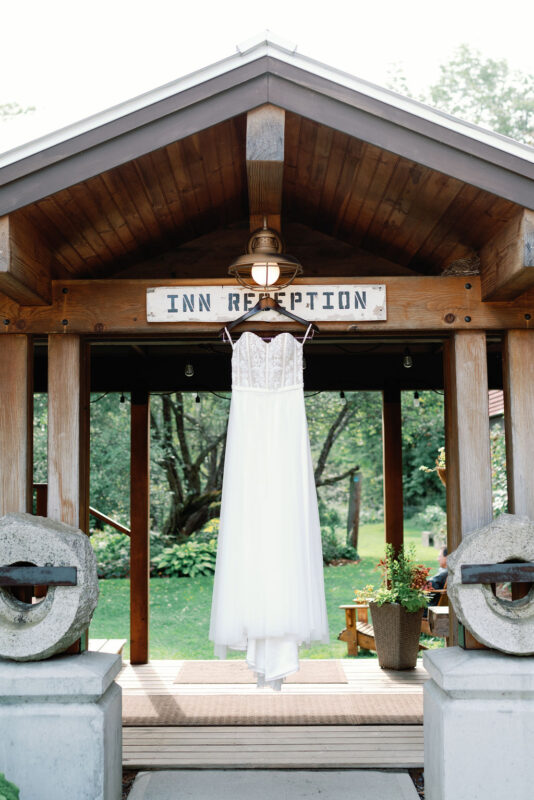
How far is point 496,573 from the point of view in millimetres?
3000

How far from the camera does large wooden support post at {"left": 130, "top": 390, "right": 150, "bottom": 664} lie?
234 inches

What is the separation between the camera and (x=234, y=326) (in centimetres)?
347

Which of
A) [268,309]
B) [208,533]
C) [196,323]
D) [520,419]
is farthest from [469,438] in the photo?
[208,533]

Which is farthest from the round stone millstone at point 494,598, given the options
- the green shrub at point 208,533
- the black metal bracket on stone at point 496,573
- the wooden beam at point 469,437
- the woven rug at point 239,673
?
the green shrub at point 208,533

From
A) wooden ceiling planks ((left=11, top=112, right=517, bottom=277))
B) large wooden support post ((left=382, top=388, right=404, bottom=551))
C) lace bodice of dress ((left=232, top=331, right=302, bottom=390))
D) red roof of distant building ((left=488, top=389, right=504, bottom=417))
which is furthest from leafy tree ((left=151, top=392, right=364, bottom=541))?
lace bodice of dress ((left=232, top=331, right=302, bottom=390))

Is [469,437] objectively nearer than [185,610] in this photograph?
Yes

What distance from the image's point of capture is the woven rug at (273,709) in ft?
14.2

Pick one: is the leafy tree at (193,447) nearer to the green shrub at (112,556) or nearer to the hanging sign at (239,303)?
the green shrub at (112,556)

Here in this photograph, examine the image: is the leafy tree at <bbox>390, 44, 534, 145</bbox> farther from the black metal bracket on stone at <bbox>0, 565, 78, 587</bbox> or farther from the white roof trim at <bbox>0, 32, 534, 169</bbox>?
the black metal bracket on stone at <bbox>0, 565, 78, 587</bbox>

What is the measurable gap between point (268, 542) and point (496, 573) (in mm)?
935

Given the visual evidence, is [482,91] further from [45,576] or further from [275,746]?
[45,576]

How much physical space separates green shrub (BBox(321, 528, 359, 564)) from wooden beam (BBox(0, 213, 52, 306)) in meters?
10.5

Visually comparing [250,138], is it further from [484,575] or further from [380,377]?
[380,377]

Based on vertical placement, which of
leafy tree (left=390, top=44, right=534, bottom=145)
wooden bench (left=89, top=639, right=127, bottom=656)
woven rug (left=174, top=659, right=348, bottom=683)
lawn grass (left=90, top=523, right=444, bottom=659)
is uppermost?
leafy tree (left=390, top=44, right=534, bottom=145)
